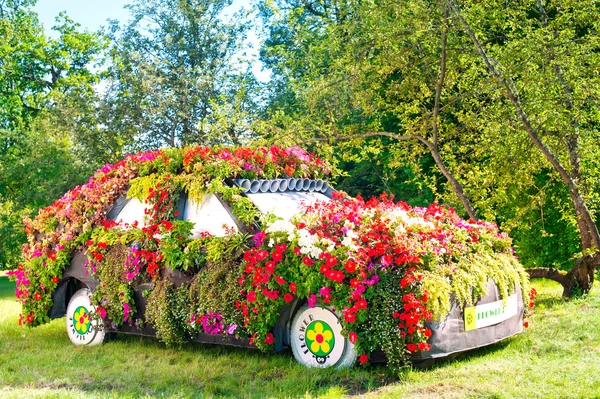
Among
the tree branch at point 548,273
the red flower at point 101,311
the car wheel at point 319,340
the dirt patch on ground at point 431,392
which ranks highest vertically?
the tree branch at point 548,273

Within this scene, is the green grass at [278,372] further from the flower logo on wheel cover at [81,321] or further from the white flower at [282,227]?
the white flower at [282,227]

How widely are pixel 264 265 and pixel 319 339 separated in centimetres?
80

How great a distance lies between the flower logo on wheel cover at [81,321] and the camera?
7.63 meters

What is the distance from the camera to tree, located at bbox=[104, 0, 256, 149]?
27047 mm

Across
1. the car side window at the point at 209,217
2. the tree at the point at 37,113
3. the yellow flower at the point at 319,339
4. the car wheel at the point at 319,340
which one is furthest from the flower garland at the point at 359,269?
the tree at the point at 37,113

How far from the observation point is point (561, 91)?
29.9 feet

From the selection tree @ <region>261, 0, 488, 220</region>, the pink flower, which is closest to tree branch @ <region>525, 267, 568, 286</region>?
tree @ <region>261, 0, 488, 220</region>

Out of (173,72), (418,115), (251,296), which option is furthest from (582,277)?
(173,72)

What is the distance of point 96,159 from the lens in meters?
25.0

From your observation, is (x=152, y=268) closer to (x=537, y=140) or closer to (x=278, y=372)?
(x=278, y=372)

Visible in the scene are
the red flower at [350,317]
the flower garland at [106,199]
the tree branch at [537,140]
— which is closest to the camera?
the red flower at [350,317]

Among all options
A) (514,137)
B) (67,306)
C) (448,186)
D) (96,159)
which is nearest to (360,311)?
(67,306)

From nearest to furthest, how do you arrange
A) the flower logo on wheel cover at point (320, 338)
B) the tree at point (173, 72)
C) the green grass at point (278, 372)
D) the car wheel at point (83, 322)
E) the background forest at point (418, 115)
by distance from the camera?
the green grass at point (278, 372) → the flower logo on wheel cover at point (320, 338) → the car wheel at point (83, 322) → the background forest at point (418, 115) → the tree at point (173, 72)

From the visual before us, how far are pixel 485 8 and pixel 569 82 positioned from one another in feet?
5.77
